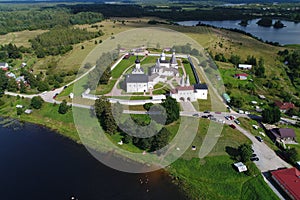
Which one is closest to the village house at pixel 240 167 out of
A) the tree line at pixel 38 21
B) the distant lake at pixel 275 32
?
the distant lake at pixel 275 32

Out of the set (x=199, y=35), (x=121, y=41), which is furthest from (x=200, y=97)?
(x=199, y=35)

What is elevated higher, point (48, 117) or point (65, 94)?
point (65, 94)

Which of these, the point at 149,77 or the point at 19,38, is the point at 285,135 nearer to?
the point at 149,77

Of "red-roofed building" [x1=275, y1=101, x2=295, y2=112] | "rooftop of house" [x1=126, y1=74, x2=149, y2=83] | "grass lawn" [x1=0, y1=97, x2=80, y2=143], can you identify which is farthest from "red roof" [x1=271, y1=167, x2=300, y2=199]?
"rooftop of house" [x1=126, y1=74, x2=149, y2=83]

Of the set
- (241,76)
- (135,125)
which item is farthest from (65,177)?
(241,76)

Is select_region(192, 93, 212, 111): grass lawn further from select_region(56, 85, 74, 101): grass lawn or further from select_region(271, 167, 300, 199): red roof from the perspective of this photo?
select_region(56, 85, 74, 101): grass lawn

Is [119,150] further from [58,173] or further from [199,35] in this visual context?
[199,35]
